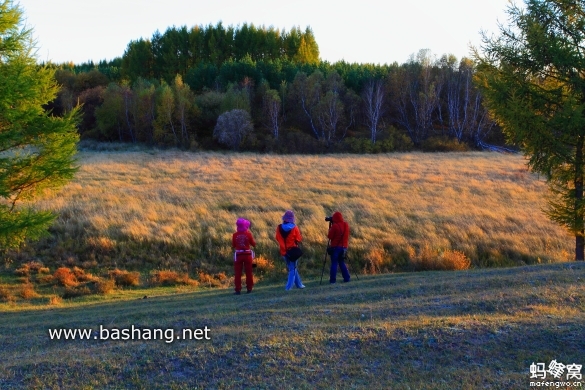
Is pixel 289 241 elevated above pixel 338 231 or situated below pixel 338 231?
below

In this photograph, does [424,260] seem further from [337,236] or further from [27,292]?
[27,292]

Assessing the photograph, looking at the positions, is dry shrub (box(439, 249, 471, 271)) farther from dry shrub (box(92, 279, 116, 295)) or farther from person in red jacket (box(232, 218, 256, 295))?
dry shrub (box(92, 279, 116, 295))

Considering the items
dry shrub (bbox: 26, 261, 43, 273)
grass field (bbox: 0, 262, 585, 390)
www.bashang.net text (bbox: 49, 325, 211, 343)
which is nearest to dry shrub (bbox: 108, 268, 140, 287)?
dry shrub (bbox: 26, 261, 43, 273)

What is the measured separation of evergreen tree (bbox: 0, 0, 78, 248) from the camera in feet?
42.9

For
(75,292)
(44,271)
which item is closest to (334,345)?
(75,292)

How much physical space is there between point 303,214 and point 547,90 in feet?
36.9

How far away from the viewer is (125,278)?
15625mm

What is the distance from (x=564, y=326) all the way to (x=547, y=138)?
8261 mm

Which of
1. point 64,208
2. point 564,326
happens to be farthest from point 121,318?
point 64,208

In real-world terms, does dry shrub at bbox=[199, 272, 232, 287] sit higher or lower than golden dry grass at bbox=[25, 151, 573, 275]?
lower

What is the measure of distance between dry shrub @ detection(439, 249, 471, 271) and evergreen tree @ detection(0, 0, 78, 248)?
10759 millimetres

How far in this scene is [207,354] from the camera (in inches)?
245

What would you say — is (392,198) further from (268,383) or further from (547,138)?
(268,383)

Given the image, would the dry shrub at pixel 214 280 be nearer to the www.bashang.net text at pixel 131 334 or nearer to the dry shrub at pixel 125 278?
the dry shrub at pixel 125 278
